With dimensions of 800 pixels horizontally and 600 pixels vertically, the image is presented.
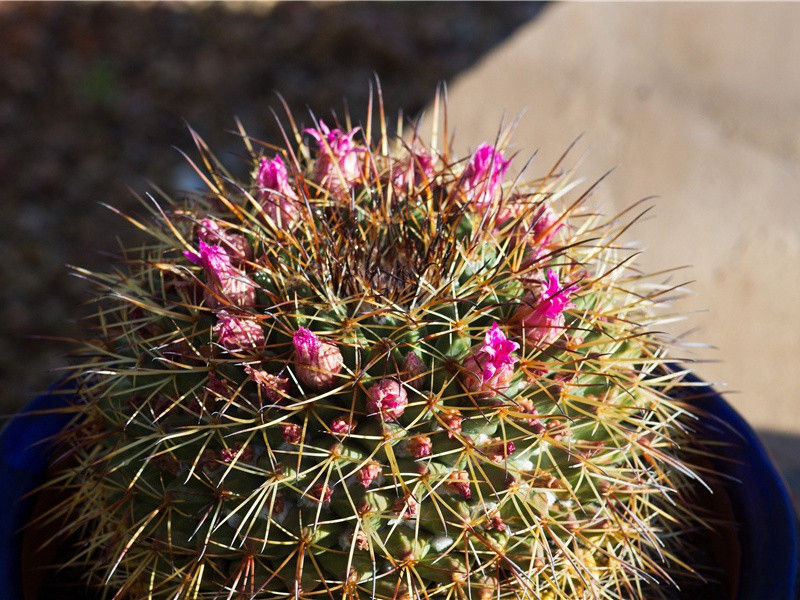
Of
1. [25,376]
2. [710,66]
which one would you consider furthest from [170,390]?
[710,66]

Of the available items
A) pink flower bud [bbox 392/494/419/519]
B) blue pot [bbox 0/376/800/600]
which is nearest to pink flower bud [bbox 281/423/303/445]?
pink flower bud [bbox 392/494/419/519]

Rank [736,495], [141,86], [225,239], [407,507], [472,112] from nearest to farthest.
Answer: [407,507] → [225,239] → [736,495] → [472,112] → [141,86]

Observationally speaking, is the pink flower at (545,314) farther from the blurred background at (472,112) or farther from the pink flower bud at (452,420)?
the blurred background at (472,112)

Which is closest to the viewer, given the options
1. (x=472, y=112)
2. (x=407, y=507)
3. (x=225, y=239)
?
(x=407, y=507)

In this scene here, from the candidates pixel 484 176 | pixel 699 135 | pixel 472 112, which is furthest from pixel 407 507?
pixel 699 135

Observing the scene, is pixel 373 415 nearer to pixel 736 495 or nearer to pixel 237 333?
pixel 237 333

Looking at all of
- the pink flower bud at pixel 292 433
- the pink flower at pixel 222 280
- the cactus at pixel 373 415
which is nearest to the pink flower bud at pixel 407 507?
the cactus at pixel 373 415

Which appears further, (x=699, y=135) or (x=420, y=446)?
(x=699, y=135)

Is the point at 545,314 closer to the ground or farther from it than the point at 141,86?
farther from it

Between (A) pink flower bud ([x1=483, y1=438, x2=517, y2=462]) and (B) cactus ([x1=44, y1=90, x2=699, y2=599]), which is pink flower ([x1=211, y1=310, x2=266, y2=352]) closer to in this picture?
(B) cactus ([x1=44, y1=90, x2=699, y2=599])
